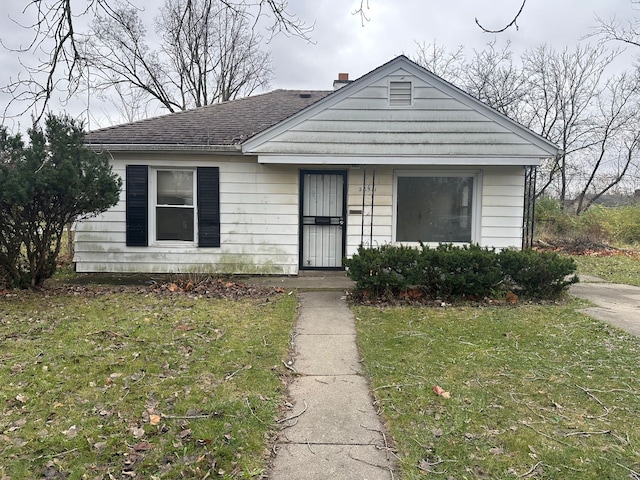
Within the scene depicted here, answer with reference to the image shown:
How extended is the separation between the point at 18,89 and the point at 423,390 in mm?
3931

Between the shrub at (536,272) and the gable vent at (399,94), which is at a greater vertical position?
the gable vent at (399,94)

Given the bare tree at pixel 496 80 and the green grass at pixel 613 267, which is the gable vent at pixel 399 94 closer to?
the green grass at pixel 613 267

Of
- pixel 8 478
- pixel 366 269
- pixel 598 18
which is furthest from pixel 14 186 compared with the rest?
pixel 598 18

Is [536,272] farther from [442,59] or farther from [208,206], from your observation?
[442,59]

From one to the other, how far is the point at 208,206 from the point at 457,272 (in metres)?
5.07

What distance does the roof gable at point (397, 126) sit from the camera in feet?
27.2

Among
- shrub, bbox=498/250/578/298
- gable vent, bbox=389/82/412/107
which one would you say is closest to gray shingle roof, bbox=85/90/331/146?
gable vent, bbox=389/82/412/107

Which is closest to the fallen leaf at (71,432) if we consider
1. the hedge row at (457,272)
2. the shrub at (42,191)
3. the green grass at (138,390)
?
the green grass at (138,390)

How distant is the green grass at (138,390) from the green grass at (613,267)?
25.6ft

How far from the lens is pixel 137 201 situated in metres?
8.79

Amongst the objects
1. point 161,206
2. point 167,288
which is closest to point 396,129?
point 161,206

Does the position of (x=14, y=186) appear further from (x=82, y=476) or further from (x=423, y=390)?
(x=423, y=390)

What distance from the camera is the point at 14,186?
20.0ft

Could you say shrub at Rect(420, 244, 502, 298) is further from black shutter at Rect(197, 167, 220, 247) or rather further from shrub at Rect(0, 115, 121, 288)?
shrub at Rect(0, 115, 121, 288)
